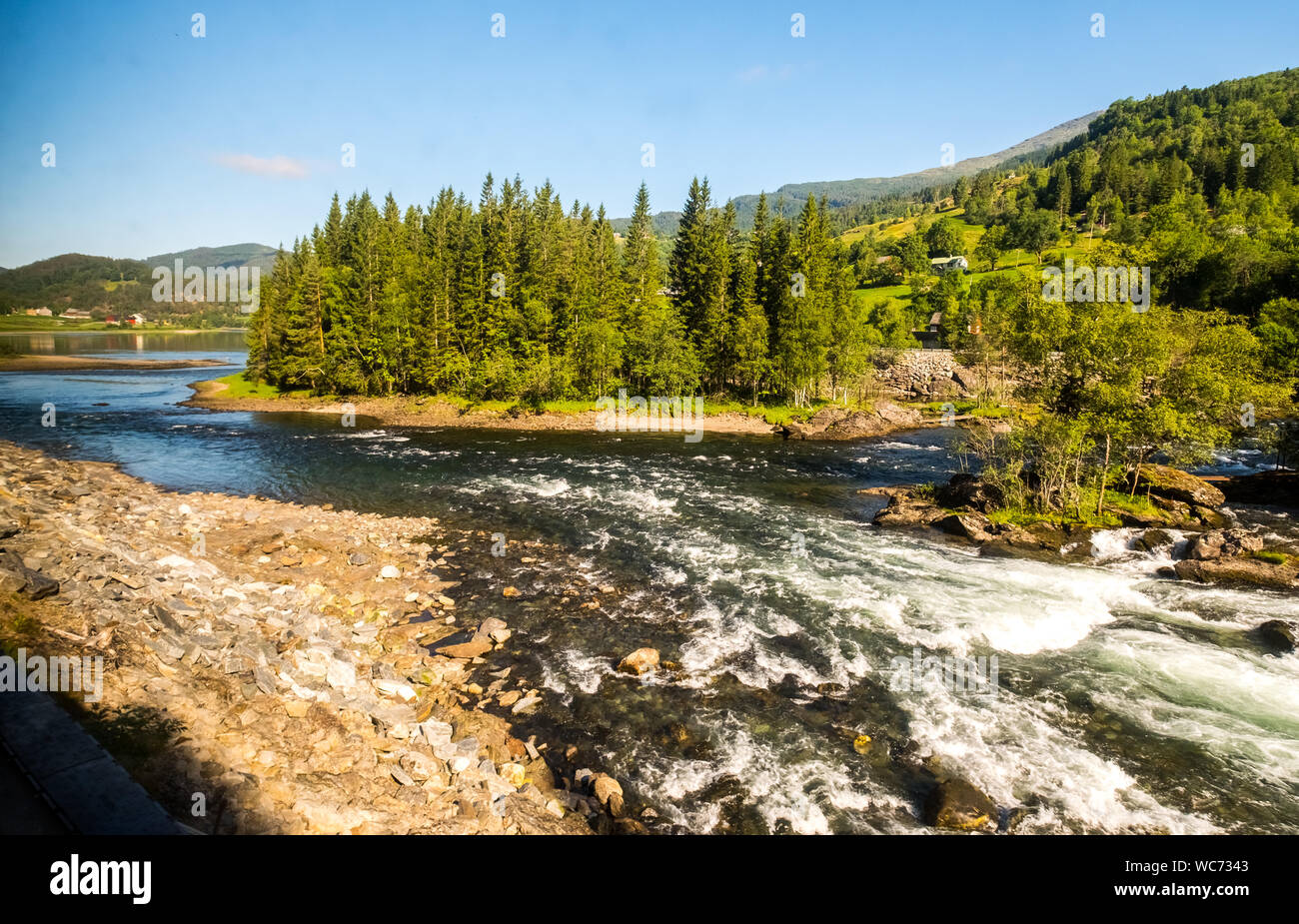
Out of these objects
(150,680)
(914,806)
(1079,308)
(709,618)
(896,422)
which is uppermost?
(1079,308)

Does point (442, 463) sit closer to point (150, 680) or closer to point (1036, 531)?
point (150, 680)

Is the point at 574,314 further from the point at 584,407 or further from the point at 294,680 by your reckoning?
the point at 294,680

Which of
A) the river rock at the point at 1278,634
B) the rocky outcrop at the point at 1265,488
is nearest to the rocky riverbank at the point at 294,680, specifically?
the river rock at the point at 1278,634

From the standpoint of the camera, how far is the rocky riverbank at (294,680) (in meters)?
9.92

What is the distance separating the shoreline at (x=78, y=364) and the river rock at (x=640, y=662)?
403 feet

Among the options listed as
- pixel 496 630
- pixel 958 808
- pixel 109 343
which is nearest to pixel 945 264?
pixel 496 630

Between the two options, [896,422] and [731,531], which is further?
[896,422]

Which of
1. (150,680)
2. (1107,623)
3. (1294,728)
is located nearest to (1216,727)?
(1294,728)

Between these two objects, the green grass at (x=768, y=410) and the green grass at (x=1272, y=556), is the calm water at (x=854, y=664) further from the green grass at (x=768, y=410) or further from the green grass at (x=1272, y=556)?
the green grass at (x=768, y=410)

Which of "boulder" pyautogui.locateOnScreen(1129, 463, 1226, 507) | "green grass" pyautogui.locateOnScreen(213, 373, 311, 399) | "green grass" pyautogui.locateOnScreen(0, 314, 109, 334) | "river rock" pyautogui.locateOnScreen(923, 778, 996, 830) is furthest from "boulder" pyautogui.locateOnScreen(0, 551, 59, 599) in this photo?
"green grass" pyautogui.locateOnScreen(0, 314, 109, 334)

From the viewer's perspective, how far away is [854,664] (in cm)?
1694

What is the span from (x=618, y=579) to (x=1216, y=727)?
16.8 meters

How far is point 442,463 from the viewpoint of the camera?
41.8 meters

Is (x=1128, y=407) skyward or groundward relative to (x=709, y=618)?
skyward
